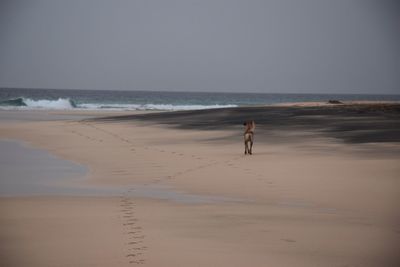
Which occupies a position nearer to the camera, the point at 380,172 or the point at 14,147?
the point at 380,172

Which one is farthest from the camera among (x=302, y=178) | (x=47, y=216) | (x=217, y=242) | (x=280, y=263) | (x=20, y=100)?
(x=20, y=100)

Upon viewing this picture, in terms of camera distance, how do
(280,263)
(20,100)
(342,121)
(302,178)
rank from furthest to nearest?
1. (20,100)
2. (342,121)
3. (302,178)
4. (280,263)

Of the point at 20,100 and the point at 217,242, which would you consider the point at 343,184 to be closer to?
the point at 217,242

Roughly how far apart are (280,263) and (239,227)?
1434mm

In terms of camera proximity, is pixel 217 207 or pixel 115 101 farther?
pixel 115 101

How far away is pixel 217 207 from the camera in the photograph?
855 centimetres

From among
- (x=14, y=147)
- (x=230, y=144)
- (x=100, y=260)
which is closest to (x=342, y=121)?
(x=230, y=144)

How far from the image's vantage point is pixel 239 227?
7.26m

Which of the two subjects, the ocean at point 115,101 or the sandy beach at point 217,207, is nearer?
the sandy beach at point 217,207

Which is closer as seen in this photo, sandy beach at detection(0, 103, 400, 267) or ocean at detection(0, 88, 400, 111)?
sandy beach at detection(0, 103, 400, 267)

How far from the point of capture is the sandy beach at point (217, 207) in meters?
6.14

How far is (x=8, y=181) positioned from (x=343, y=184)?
547cm

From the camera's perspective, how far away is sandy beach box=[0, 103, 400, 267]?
614cm

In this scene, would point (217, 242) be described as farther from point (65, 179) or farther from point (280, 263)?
point (65, 179)
